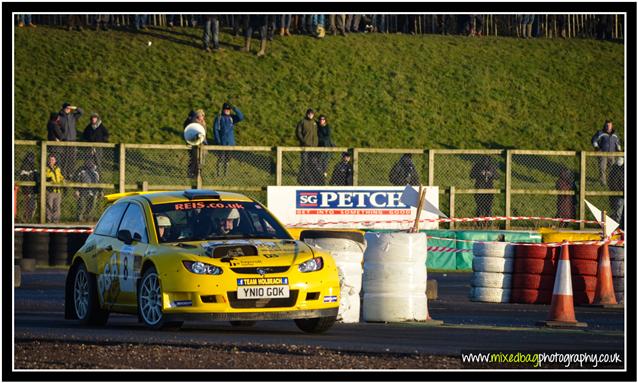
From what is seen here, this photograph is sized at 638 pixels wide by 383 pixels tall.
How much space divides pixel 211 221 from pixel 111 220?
58.2 inches

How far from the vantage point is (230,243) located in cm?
1410

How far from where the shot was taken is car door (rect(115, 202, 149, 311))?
47.9 ft

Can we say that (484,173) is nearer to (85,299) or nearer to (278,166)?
(278,166)

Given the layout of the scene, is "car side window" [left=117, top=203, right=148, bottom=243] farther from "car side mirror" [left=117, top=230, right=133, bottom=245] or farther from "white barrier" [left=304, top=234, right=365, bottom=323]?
"white barrier" [left=304, top=234, right=365, bottom=323]

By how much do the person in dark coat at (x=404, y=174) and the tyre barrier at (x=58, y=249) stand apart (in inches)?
285

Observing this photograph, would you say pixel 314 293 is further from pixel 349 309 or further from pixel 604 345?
pixel 604 345

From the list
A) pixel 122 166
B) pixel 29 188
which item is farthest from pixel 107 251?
pixel 29 188

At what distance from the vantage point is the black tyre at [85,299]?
1538 cm

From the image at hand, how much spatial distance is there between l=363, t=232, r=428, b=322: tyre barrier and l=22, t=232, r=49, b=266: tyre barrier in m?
12.7

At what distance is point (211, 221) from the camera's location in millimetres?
14883

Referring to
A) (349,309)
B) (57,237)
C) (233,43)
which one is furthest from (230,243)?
(233,43)

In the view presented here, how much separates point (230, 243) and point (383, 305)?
2231 mm

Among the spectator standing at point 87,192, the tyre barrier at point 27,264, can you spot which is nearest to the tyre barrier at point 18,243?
the tyre barrier at point 27,264

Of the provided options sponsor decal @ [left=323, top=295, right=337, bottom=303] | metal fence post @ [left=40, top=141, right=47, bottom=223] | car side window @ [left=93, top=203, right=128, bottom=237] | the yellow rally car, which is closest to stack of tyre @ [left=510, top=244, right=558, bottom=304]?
the yellow rally car
